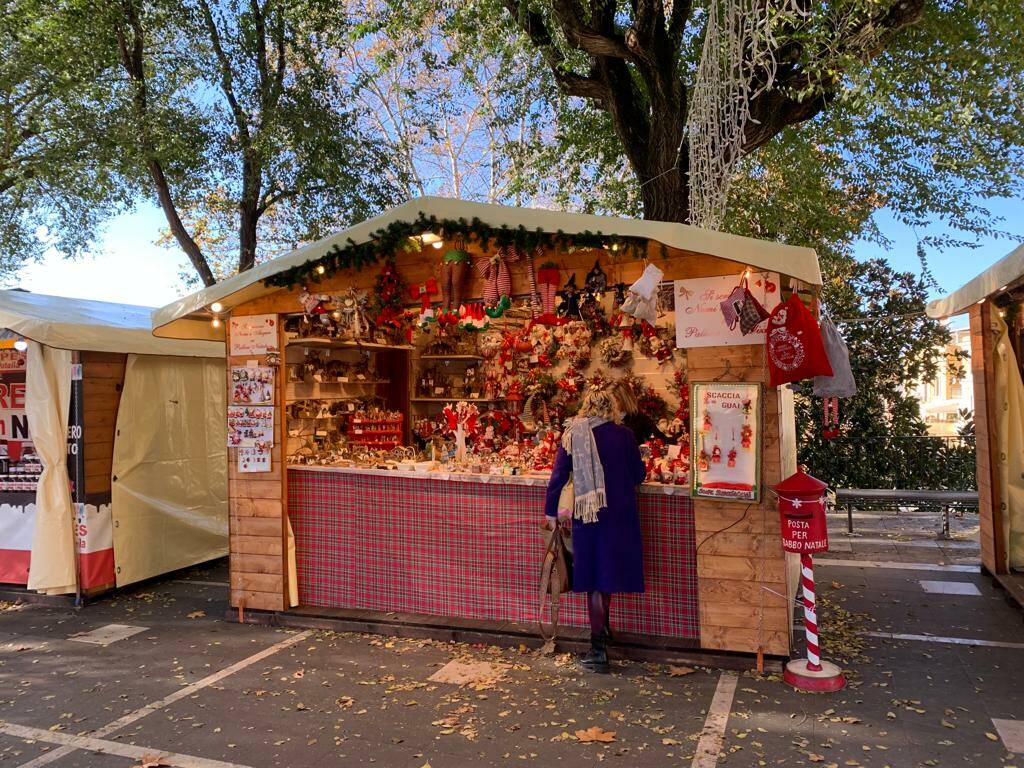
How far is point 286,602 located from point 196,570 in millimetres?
2646

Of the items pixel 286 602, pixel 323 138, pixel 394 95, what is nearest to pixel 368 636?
pixel 286 602

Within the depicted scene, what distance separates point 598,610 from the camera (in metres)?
4.77

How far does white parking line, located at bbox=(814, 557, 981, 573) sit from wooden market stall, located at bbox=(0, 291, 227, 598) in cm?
688

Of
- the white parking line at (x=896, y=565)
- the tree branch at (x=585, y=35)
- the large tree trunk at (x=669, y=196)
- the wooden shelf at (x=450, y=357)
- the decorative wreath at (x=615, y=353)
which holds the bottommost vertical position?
the white parking line at (x=896, y=565)

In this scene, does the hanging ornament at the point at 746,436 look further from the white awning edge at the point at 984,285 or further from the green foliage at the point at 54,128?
the green foliage at the point at 54,128

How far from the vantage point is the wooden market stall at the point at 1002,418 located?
21.4 feet

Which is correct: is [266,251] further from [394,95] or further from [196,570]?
[196,570]

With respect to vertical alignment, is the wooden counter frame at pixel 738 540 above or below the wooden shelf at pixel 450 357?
below

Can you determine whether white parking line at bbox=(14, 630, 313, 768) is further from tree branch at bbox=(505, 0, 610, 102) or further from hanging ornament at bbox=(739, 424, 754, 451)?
tree branch at bbox=(505, 0, 610, 102)

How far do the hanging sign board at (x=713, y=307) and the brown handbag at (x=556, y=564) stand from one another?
1.55m

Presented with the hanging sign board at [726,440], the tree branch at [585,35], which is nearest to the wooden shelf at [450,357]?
the tree branch at [585,35]

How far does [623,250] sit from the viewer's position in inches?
197

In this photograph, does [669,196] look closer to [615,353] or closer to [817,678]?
[615,353]

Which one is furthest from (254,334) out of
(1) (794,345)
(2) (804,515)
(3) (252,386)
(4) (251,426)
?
(2) (804,515)
